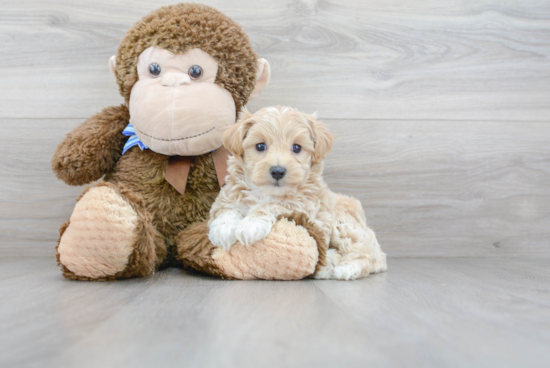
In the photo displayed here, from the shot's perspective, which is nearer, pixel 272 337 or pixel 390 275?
pixel 272 337

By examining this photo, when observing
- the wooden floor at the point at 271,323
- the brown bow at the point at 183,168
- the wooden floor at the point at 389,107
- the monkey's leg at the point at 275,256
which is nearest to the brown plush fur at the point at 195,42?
the brown bow at the point at 183,168

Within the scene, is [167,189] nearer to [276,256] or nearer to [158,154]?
[158,154]

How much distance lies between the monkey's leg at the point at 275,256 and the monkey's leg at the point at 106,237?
0.15 m

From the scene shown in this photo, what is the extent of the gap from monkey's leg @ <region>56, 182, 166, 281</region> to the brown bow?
0.18m

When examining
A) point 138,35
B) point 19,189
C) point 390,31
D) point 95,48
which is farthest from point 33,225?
point 390,31

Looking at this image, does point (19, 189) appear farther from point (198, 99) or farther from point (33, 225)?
point (198, 99)

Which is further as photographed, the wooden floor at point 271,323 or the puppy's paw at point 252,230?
the puppy's paw at point 252,230

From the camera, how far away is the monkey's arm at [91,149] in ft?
3.55

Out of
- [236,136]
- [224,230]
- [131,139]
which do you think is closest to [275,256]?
[224,230]

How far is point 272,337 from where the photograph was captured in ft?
1.83

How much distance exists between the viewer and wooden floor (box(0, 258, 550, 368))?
495mm

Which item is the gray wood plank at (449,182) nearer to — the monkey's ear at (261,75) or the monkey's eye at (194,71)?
the monkey's ear at (261,75)

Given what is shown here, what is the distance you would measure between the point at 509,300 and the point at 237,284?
1.70ft

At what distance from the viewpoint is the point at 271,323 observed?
0.62 meters
